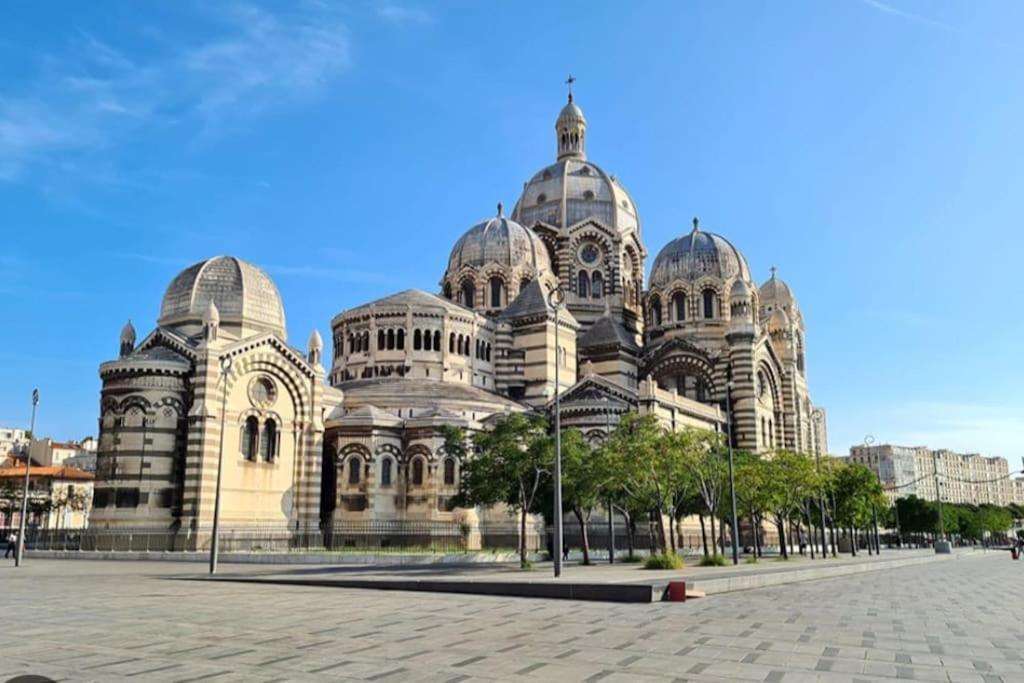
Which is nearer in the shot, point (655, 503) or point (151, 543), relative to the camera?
point (655, 503)

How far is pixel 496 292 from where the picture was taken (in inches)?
2751

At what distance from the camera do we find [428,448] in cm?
5088

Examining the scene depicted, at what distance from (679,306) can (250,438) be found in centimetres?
3797

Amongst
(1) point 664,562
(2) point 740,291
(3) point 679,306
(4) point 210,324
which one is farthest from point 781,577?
(3) point 679,306

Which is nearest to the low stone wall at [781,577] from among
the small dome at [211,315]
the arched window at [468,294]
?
the small dome at [211,315]

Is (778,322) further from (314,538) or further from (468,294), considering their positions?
(314,538)

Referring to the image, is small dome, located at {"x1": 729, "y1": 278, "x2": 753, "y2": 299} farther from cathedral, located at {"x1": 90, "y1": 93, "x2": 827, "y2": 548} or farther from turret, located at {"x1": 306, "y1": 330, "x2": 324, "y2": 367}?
turret, located at {"x1": 306, "y1": 330, "x2": 324, "y2": 367}

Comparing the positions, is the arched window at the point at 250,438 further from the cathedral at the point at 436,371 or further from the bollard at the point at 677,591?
the bollard at the point at 677,591

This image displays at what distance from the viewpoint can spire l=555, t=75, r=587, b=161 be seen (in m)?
85.9

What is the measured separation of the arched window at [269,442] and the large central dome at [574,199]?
3541 cm

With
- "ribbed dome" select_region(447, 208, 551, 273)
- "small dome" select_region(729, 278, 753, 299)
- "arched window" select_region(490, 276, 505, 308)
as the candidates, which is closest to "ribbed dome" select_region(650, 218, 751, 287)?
"small dome" select_region(729, 278, 753, 299)

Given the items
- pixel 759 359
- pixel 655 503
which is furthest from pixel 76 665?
pixel 759 359

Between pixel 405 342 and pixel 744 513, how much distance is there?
25.8m

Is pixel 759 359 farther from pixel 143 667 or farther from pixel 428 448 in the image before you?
pixel 143 667
